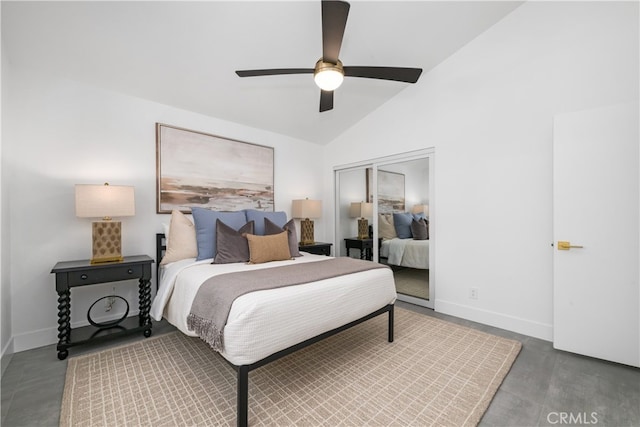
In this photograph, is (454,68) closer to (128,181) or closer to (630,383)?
(630,383)

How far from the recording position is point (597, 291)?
2256 millimetres

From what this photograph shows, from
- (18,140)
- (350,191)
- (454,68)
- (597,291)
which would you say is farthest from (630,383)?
(18,140)

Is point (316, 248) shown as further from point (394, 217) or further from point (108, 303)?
point (108, 303)

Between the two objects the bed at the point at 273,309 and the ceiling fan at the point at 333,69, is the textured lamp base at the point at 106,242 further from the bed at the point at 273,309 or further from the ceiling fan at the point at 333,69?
the ceiling fan at the point at 333,69

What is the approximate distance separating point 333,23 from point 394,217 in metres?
2.79

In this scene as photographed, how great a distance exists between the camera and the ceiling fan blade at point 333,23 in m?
1.56

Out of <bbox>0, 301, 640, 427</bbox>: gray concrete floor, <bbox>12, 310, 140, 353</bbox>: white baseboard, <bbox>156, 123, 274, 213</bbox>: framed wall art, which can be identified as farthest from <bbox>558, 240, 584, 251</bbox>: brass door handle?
<bbox>12, 310, 140, 353</bbox>: white baseboard

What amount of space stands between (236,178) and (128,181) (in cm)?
124

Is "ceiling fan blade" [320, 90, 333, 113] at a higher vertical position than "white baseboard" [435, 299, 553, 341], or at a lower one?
higher

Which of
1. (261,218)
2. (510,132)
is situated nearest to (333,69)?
(261,218)

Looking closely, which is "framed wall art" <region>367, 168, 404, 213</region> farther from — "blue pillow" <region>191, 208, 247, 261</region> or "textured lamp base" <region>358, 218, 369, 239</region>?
"blue pillow" <region>191, 208, 247, 261</region>

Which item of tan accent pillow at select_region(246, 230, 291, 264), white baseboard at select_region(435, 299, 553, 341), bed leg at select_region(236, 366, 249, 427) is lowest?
white baseboard at select_region(435, 299, 553, 341)

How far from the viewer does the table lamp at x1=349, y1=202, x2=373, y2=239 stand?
4340 millimetres

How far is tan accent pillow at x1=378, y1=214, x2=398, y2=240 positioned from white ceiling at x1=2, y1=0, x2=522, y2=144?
1786 millimetres
